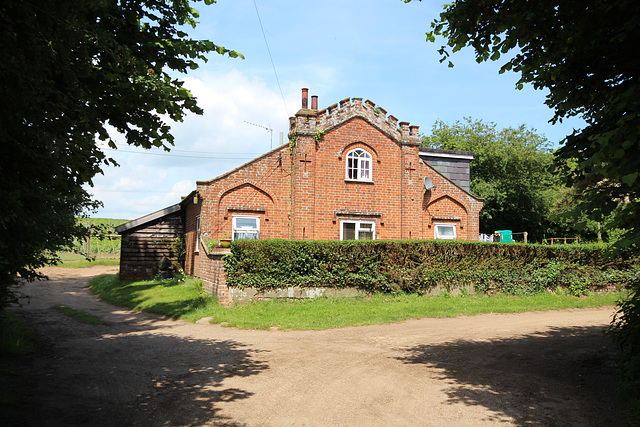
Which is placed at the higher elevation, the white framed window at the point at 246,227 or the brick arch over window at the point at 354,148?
the brick arch over window at the point at 354,148

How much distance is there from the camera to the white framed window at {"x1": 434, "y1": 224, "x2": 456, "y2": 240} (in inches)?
877

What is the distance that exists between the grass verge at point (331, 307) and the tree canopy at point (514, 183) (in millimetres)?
19798

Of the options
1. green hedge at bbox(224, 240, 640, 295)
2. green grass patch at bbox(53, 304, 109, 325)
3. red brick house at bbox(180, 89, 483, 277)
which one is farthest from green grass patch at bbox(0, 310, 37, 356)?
Answer: red brick house at bbox(180, 89, 483, 277)

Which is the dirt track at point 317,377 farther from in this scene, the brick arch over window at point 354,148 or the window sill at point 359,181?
the brick arch over window at point 354,148

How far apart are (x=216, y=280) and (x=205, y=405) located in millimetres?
8969

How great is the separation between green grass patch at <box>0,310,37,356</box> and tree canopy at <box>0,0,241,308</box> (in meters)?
1.58

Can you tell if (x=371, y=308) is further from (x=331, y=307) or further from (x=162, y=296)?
(x=162, y=296)

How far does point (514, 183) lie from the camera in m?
37.4

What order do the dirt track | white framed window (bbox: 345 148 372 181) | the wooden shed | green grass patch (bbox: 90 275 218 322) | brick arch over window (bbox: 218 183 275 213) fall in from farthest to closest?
1. the wooden shed
2. white framed window (bbox: 345 148 372 181)
3. brick arch over window (bbox: 218 183 275 213)
4. green grass patch (bbox: 90 275 218 322)
5. the dirt track

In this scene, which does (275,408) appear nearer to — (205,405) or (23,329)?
(205,405)

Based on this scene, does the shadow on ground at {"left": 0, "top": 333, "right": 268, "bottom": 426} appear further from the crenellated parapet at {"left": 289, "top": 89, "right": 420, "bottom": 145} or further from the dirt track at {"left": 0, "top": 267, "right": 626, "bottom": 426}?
the crenellated parapet at {"left": 289, "top": 89, "right": 420, "bottom": 145}

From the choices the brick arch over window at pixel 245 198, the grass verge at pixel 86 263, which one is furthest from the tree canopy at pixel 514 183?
the grass verge at pixel 86 263

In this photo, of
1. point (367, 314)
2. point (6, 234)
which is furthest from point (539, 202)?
point (6, 234)

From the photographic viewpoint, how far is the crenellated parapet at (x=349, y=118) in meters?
20.2
